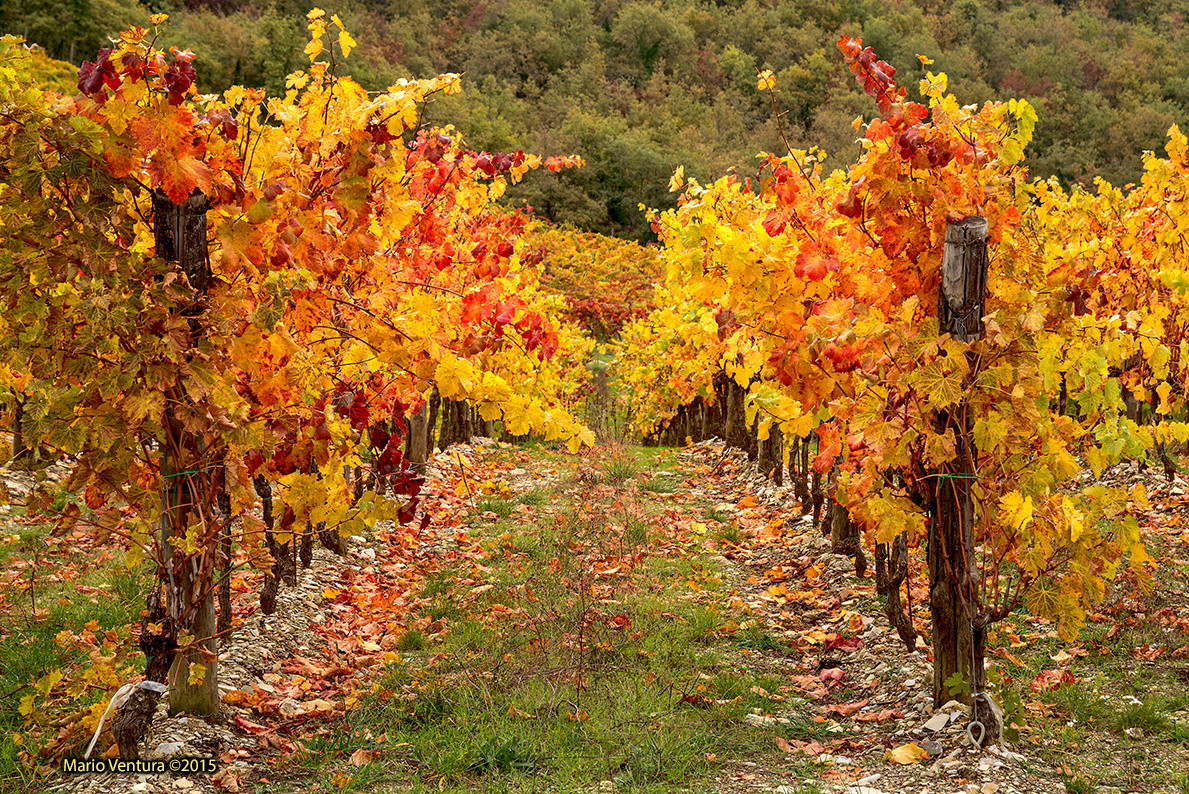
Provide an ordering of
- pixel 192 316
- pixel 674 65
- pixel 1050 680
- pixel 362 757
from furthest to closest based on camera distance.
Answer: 1. pixel 674 65
2. pixel 1050 680
3. pixel 362 757
4. pixel 192 316

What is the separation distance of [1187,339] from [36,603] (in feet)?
27.2

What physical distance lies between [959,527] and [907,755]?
857 mm

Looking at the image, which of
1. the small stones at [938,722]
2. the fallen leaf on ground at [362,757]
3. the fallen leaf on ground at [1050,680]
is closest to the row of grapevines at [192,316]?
the fallen leaf on ground at [362,757]

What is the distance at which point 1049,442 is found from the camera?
3.36 m

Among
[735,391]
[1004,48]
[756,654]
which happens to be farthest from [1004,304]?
[1004,48]

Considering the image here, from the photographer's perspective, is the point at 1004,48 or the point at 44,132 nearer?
the point at 44,132

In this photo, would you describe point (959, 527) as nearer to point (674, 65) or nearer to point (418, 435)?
point (418, 435)

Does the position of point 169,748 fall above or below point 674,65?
below

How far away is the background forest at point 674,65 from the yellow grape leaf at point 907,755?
1046 inches

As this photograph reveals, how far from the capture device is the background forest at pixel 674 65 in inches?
1270

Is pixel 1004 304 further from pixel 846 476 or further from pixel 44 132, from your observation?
pixel 44 132

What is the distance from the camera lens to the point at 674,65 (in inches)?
1928

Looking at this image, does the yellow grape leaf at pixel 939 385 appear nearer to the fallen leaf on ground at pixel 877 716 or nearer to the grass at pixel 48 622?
the fallen leaf on ground at pixel 877 716

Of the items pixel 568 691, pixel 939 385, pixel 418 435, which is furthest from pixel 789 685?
pixel 418 435
